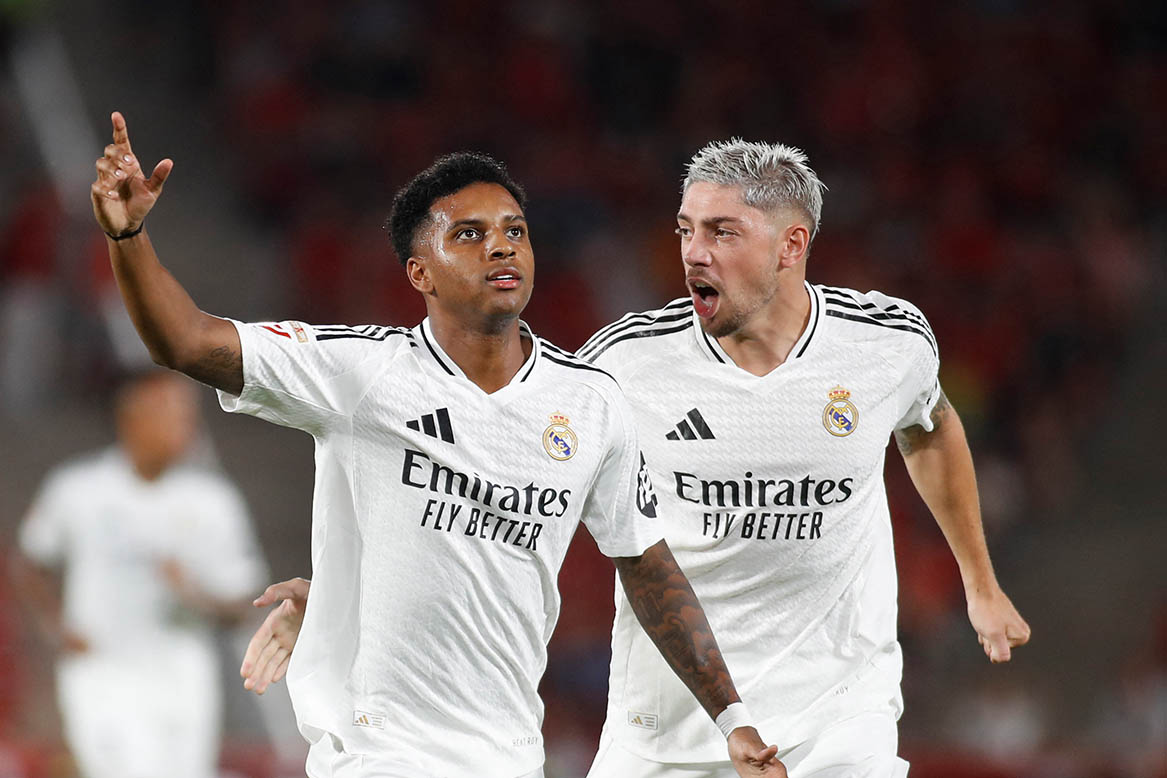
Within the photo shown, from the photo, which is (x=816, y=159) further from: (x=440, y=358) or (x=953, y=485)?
(x=440, y=358)

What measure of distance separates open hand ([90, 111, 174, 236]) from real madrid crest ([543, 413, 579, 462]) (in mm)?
1076

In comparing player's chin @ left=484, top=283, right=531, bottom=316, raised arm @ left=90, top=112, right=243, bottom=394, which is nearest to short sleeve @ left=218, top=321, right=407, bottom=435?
raised arm @ left=90, top=112, right=243, bottom=394

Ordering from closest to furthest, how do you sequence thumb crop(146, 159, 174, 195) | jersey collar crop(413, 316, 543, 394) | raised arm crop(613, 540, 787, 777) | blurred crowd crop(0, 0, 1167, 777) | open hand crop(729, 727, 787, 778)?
thumb crop(146, 159, 174, 195) → jersey collar crop(413, 316, 543, 394) → open hand crop(729, 727, 787, 778) → raised arm crop(613, 540, 787, 777) → blurred crowd crop(0, 0, 1167, 777)

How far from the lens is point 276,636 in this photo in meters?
3.73

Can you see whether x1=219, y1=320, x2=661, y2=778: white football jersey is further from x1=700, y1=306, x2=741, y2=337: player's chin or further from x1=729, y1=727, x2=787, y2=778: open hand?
x1=700, y1=306, x2=741, y2=337: player's chin

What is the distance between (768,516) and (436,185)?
4.09 feet

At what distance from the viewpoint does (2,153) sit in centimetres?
1211

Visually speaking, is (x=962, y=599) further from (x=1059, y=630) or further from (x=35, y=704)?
(x=35, y=704)

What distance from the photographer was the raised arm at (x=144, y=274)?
2.98 meters

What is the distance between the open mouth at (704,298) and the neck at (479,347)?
2.29 ft

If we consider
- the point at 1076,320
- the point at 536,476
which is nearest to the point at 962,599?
the point at 1076,320

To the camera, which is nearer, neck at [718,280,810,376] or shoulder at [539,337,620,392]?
shoulder at [539,337,620,392]

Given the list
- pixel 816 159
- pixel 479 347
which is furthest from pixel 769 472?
pixel 816 159

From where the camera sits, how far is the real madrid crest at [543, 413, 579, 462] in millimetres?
3645
